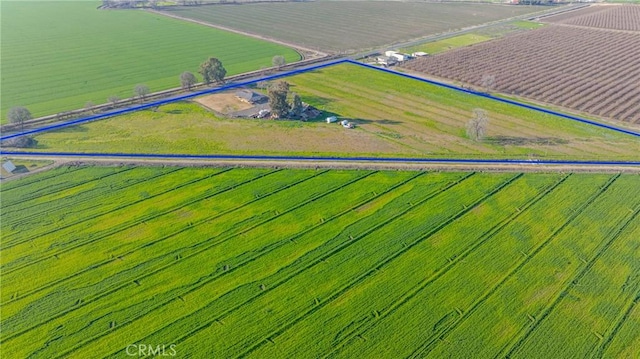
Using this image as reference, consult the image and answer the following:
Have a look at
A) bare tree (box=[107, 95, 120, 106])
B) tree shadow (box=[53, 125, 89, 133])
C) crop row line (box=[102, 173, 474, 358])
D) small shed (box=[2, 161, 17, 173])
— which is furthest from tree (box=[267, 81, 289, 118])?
small shed (box=[2, 161, 17, 173])

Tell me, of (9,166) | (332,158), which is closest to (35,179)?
(9,166)

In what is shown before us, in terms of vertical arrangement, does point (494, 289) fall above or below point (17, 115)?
below

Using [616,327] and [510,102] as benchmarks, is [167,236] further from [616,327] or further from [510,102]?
[510,102]

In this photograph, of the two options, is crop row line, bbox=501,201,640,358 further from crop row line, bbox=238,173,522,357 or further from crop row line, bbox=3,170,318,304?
crop row line, bbox=3,170,318,304

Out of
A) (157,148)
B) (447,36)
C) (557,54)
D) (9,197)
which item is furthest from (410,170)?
(447,36)

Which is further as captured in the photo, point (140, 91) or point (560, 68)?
point (560, 68)

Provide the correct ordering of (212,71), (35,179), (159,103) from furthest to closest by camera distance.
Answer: (212,71) < (159,103) < (35,179)

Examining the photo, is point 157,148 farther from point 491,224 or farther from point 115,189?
point 491,224
